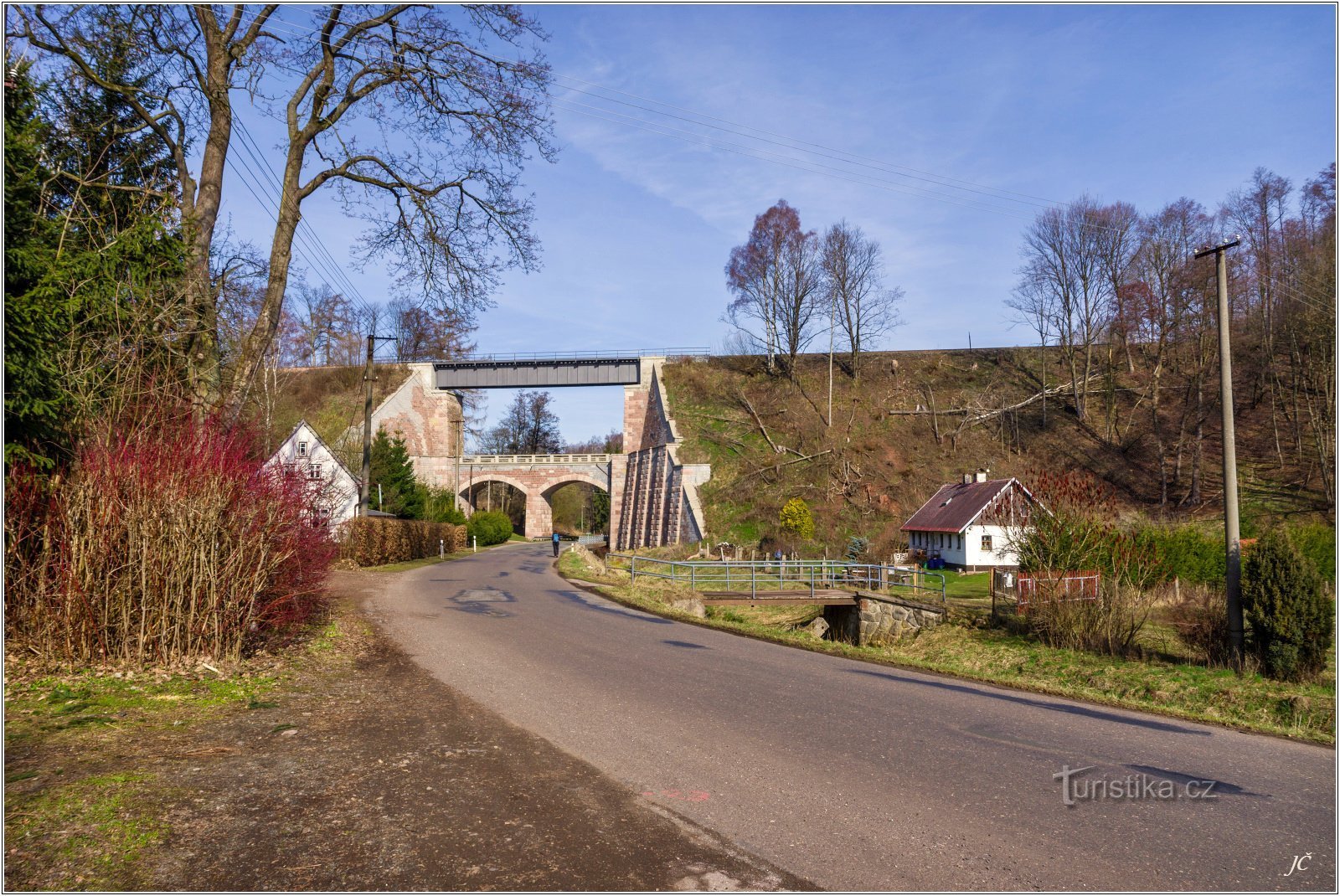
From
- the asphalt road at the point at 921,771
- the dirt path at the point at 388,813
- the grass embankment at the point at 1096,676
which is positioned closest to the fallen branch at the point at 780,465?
the grass embankment at the point at 1096,676

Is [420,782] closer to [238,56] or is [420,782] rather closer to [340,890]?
[340,890]

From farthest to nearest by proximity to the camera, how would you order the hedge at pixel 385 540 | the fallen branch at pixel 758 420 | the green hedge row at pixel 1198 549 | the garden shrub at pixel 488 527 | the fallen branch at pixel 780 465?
the garden shrub at pixel 488 527, the fallen branch at pixel 758 420, the fallen branch at pixel 780 465, the hedge at pixel 385 540, the green hedge row at pixel 1198 549

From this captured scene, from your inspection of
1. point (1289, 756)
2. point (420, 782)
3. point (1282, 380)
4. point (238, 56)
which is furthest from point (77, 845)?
point (1282, 380)

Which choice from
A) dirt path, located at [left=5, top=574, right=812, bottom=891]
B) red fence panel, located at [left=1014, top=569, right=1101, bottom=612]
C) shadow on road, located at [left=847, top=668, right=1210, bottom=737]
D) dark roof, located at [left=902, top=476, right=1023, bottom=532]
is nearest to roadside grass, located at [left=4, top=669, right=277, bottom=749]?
dirt path, located at [left=5, top=574, right=812, bottom=891]

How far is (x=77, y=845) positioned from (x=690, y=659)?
7856 mm

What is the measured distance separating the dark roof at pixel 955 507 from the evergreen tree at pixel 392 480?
25.3m

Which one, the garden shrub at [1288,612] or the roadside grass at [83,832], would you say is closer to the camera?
the roadside grass at [83,832]

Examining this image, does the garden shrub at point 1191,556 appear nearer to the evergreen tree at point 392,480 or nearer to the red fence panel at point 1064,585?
the red fence panel at point 1064,585

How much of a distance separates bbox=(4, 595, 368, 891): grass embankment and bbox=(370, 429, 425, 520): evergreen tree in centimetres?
3258

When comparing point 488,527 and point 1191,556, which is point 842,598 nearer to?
point 1191,556

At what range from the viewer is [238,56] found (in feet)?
42.5

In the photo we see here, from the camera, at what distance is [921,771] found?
585 centimetres

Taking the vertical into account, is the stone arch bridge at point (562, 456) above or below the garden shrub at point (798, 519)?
above

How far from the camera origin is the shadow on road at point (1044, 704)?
7871mm
